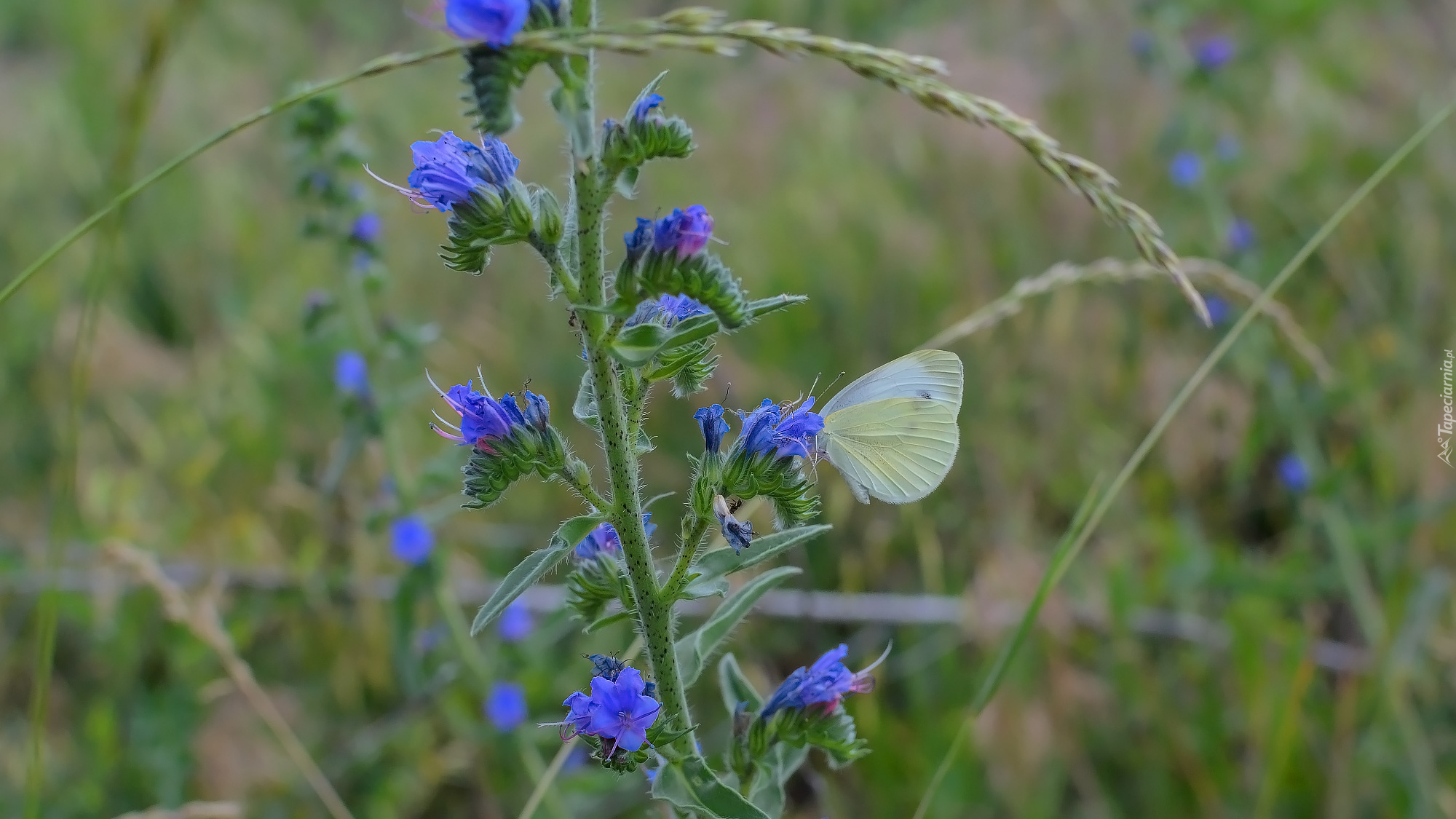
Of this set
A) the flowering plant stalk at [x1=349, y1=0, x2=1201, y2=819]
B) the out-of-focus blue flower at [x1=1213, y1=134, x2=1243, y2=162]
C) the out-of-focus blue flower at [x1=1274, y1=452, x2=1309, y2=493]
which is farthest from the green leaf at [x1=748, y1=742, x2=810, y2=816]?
the out-of-focus blue flower at [x1=1213, y1=134, x2=1243, y2=162]

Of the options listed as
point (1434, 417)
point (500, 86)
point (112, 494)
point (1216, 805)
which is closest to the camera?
point (500, 86)

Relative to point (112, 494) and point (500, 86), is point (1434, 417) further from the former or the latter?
point (112, 494)

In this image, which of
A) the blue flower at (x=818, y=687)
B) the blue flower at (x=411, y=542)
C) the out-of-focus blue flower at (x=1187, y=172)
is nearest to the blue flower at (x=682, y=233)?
the blue flower at (x=818, y=687)

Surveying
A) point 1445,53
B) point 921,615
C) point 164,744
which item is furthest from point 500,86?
point 1445,53

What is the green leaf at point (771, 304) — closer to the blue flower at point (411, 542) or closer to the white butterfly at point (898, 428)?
the white butterfly at point (898, 428)

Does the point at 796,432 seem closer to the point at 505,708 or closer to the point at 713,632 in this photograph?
the point at 713,632

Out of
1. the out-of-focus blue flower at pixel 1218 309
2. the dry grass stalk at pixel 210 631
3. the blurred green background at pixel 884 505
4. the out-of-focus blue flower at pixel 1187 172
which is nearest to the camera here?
the dry grass stalk at pixel 210 631
